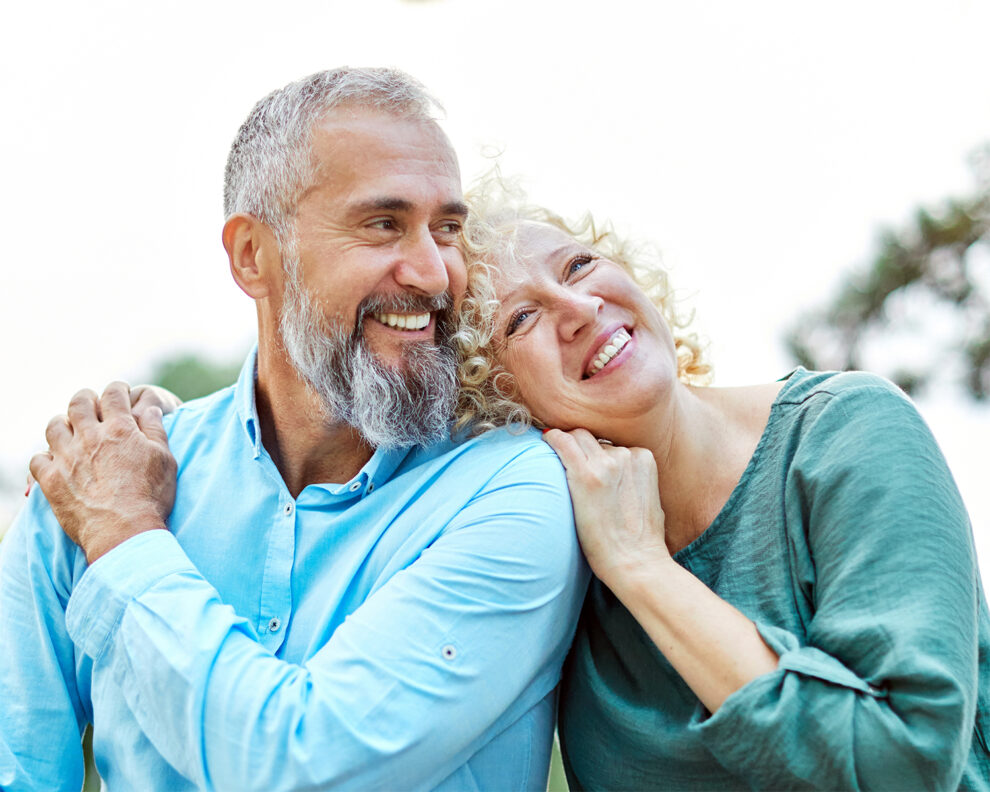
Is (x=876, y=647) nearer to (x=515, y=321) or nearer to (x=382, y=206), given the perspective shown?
(x=515, y=321)

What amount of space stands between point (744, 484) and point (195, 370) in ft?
41.0

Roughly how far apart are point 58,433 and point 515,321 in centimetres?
109

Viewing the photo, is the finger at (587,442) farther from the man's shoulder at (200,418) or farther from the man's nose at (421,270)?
the man's shoulder at (200,418)

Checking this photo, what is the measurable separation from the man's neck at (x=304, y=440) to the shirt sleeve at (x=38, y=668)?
1.73ft

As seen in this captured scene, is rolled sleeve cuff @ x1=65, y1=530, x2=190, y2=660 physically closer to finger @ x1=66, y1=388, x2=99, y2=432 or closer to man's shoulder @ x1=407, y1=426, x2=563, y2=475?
finger @ x1=66, y1=388, x2=99, y2=432

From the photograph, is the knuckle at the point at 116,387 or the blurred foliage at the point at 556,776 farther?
the blurred foliage at the point at 556,776

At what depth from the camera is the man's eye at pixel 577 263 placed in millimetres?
2268

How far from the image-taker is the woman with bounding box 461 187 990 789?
1.59 metres

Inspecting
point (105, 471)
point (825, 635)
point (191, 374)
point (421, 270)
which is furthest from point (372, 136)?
point (191, 374)

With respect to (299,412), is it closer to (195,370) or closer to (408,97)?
(408,97)

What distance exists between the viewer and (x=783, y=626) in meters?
1.81

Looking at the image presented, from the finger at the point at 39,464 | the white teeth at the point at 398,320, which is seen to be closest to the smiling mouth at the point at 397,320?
the white teeth at the point at 398,320

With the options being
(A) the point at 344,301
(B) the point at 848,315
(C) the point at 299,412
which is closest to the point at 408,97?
(A) the point at 344,301

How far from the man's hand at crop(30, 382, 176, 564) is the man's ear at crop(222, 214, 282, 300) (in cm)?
42
